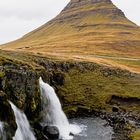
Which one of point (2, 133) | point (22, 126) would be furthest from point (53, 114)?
point (2, 133)

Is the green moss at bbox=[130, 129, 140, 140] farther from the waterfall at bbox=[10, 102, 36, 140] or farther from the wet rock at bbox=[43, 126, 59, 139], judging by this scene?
the waterfall at bbox=[10, 102, 36, 140]

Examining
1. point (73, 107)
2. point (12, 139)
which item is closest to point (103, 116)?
point (73, 107)

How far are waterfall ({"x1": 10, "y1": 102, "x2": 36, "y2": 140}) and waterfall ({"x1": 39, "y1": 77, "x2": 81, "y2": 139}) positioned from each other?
32.3 feet

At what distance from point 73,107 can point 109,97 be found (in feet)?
40.5

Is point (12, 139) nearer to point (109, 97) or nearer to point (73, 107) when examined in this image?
point (73, 107)

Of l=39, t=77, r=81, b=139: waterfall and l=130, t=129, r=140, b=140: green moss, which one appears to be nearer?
l=130, t=129, r=140, b=140: green moss

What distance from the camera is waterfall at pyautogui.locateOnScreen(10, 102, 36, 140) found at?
6538 centimetres

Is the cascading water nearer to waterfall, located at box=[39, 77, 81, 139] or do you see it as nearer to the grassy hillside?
the grassy hillside

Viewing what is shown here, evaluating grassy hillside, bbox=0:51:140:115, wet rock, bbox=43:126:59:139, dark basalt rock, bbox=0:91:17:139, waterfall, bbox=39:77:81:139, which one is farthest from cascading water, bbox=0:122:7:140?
waterfall, bbox=39:77:81:139

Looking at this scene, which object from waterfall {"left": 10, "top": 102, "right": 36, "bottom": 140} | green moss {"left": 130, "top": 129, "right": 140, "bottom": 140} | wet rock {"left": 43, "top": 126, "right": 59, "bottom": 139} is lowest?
green moss {"left": 130, "top": 129, "right": 140, "bottom": 140}

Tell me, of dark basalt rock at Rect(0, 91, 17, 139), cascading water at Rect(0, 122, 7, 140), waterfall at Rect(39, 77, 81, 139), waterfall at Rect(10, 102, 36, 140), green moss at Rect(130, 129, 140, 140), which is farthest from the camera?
waterfall at Rect(39, 77, 81, 139)

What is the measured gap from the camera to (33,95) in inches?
2987

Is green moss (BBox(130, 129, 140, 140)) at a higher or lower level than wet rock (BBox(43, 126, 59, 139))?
lower

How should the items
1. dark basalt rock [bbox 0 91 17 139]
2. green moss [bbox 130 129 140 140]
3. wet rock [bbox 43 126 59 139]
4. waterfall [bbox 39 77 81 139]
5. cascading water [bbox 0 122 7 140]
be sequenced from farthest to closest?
waterfall [bbox 39 77 81 139], wet rock [bbox 43 126 59 139], green moss [bbox 130 129 140 140], dark basalt rock [bbox 0 91 17 139], cascading water [bbox 0 122 7 140]
